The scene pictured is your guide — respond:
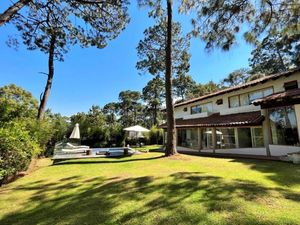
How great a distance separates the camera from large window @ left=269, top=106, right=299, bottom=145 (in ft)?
40.4

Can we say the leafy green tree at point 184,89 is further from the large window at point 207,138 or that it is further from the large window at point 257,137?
the large window at point 257,137

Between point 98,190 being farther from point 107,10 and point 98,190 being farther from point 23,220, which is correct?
point 107,10

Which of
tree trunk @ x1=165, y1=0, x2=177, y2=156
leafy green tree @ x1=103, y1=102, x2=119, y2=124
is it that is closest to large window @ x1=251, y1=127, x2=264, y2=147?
tree trunk @ x1=165, y1=0, x2=177, y2=156

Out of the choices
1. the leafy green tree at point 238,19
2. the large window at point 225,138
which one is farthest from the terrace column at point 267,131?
the leafy green tree at point 238,19

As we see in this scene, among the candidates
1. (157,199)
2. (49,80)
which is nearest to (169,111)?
(157,199)

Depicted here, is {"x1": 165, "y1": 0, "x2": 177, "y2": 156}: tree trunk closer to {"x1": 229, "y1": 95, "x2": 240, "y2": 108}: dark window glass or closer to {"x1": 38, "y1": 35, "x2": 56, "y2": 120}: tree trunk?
{"x1": 38, "y1": 35, "x2": 56, "y2": 120}: tree trunk

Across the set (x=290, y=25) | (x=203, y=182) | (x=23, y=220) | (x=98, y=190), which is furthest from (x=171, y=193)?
(x=290, y=25)

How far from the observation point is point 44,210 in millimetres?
5117

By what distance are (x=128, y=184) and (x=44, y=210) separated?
2.88 metres

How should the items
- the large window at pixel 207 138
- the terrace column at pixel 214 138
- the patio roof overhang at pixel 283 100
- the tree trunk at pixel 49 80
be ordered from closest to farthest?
the patio roof overhang at pixel 283 100 < the tree trunk at pixel 49 80 < the terrace column at pixel 214 138 < the large window at pixel 207 138

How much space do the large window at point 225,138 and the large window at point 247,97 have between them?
2911mm

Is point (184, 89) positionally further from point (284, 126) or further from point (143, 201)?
point (143, 201)

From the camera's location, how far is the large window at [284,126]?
1230 cm

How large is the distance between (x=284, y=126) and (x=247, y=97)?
542 cm
